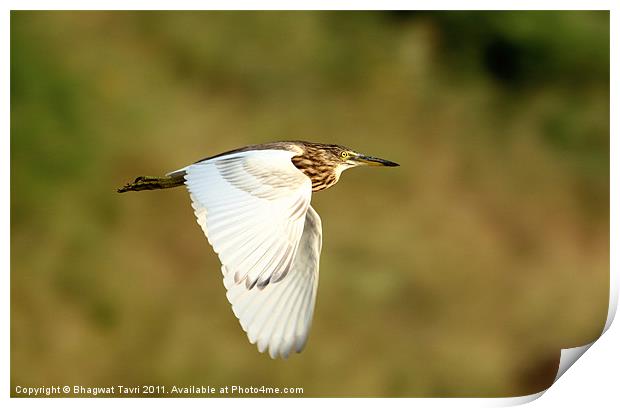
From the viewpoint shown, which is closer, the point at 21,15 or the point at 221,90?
the point at 21,15

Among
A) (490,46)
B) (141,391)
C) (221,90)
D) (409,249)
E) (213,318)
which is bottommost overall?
(141,391)

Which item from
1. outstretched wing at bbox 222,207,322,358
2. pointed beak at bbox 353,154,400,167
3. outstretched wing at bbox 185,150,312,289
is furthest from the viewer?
pointed beak at bbox 353,154,400,167

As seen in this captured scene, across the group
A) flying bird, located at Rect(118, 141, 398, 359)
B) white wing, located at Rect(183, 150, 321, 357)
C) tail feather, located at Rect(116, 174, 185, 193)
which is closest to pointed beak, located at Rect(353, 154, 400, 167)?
flying bird, located at Rect(118, 141, 398, 359)

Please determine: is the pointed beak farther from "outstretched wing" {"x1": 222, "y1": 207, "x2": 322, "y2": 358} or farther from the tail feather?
the tail feather

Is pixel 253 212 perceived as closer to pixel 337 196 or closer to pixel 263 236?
pixel 263 236

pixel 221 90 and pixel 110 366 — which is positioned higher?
pixel 221 90

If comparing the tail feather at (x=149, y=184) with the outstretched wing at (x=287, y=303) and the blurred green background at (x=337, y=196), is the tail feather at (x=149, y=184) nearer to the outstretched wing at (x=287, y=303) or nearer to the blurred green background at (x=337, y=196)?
the blurred green background at (x=337, y=196)
